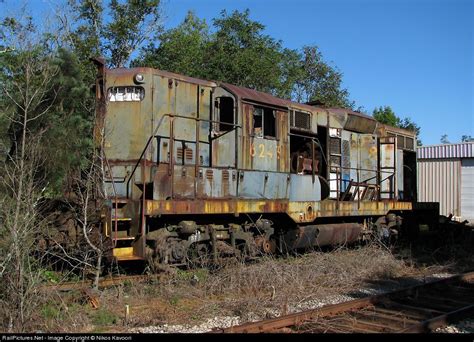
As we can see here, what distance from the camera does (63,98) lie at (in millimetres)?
11734

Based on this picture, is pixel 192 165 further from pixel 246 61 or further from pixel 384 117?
pixel 384 117

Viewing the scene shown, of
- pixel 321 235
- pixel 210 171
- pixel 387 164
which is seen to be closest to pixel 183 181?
pixel 210 171

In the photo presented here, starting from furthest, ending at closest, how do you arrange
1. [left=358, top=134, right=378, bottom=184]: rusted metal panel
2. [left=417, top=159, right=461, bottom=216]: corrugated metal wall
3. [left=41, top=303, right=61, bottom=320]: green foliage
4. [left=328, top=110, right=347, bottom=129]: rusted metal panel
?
[left=417, top=159, right=461, bottom=216]: corrugated metal wall → [left=358, top=134, right=378, bottom=184]: rusted metal panel → [left=328, top=110, right=347, bottom=129]: rusted metal panel → [left=41, top=303, right=61, bottom=320]: green foliage

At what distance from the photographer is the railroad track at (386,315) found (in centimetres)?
587

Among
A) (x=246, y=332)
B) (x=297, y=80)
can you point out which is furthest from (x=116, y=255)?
(x=297, y=80)

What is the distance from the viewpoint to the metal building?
27.7m

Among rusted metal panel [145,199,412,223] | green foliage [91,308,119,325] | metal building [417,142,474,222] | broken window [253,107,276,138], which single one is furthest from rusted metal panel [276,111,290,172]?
metal building [417,142,474,222]

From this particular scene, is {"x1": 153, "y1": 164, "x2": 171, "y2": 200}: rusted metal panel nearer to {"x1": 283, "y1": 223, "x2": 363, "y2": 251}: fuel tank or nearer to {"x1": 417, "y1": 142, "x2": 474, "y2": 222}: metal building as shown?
{"x1": 283, "y1": 223, "x2": 363, "y2": 251}: fuel tank

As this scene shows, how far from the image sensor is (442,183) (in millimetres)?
28672

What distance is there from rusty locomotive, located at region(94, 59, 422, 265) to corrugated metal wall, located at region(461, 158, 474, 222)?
17.4 m

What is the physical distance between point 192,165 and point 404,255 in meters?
6.29

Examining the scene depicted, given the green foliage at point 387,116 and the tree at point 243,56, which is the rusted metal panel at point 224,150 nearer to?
the tree at point 243,56

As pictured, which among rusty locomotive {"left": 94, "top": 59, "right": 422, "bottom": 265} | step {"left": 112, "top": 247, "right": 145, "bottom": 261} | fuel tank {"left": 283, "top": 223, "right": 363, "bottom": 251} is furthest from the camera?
fuel tank {"left": 283, "top": 223, "right": 363, "bottom": 251}
